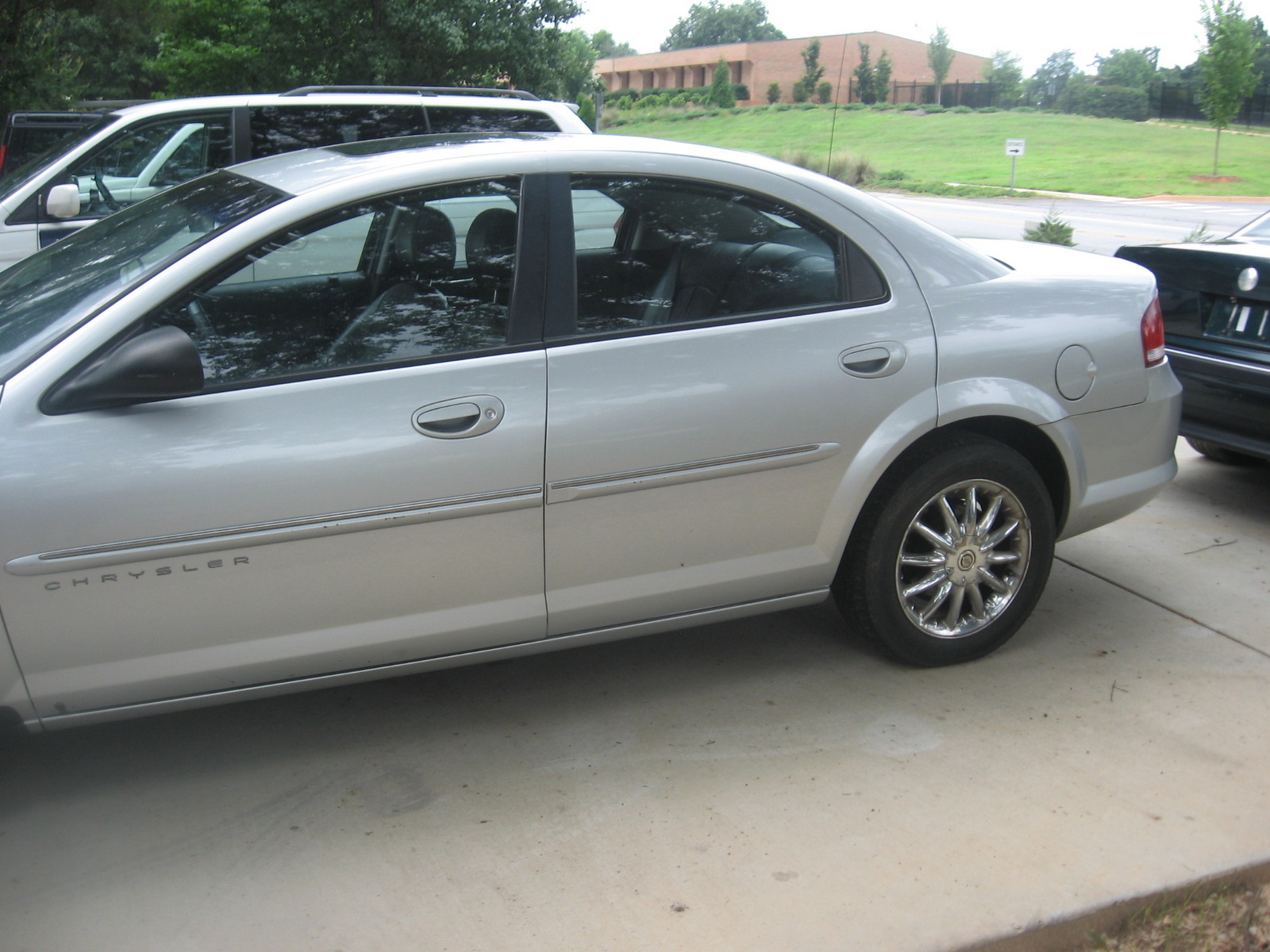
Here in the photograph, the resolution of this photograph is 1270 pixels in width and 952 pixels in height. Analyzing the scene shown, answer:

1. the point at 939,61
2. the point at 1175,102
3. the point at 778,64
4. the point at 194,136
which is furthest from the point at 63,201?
the point at 778,64

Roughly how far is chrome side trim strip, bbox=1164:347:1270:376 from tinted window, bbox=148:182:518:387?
307cm

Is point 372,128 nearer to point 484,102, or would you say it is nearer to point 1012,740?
point 484,102

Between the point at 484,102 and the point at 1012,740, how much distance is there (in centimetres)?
569

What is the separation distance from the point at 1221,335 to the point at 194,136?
5.81 metres

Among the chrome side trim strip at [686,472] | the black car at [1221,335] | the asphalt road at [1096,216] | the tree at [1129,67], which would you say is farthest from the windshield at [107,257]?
the tree at [1129,67]

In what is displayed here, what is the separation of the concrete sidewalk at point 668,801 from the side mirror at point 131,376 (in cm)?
113

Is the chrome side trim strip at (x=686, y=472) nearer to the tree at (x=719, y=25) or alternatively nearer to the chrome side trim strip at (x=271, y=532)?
the chrome side trim strip at (x=271, y=532)

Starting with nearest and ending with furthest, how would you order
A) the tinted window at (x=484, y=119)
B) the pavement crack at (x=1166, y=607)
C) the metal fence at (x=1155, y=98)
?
the pavement crack at (x=1166, y=607) → the tinted window at (x=484, y=119) → the metal fence at (x=1155, y=98)

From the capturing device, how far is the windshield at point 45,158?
652cm

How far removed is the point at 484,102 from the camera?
296 inches

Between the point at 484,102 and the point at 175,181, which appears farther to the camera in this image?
the point at 484,102

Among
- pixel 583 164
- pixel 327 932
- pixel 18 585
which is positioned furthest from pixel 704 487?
pixel 18 585

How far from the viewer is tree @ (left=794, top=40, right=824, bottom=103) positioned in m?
61.4

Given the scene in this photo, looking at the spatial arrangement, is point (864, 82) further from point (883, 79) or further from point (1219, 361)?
point (1219, 361)
